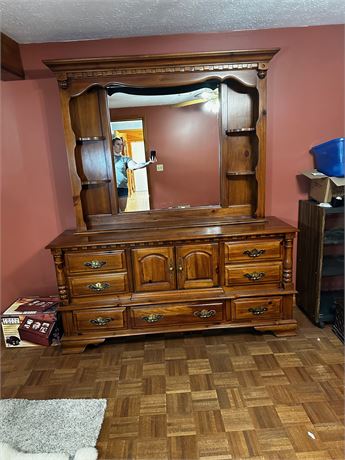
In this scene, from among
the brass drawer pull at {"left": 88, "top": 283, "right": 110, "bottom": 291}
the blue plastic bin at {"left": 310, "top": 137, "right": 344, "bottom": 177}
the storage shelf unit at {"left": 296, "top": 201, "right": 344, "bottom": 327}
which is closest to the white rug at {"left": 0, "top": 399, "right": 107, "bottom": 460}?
the brass drawer pull at {"left": 88, "top": 283, "right": 110, "bottom": 291}

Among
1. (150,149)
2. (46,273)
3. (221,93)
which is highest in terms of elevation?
(221,93)

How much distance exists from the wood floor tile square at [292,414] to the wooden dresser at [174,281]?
62 cm

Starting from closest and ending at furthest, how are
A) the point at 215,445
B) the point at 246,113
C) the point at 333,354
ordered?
1. the point at 215,445
2. the point at 333,354
3. the point at 246,113

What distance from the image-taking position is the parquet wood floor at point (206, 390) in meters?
1.45

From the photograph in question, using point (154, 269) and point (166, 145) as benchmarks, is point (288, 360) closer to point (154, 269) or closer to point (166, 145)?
point (154, 269)

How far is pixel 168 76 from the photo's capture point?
2.14 metres

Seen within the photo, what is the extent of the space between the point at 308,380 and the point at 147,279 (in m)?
1.14

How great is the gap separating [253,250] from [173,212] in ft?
2.19

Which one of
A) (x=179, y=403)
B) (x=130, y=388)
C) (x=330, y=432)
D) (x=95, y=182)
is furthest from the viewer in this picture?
(x=95, y=182)

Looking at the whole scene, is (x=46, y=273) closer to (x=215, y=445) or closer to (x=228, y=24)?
(x=215, y=445)

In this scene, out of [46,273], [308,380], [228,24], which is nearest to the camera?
[308,380]

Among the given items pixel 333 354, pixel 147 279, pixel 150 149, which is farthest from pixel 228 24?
pixel 333 354

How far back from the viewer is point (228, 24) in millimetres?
2150

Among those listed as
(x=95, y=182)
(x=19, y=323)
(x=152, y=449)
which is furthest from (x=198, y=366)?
(x=95, y=182)
